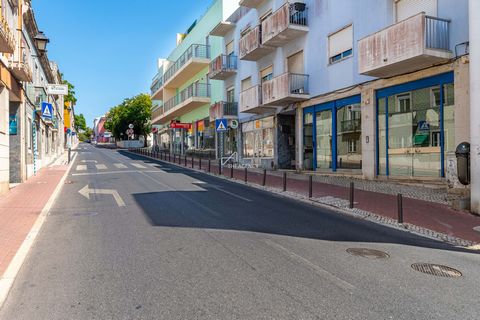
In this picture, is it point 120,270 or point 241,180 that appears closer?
point 120,270

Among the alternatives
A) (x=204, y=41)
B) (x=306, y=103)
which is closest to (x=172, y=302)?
(x=306, y=103)

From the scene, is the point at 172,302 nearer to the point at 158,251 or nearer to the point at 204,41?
the point at 158,251

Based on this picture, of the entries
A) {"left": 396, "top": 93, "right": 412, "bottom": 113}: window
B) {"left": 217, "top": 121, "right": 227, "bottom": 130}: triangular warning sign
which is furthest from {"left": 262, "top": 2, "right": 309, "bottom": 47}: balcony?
{"left": 396, "top": 93, "right": 412, "bottom": 113}: window

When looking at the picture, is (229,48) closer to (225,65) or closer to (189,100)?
(225,65)

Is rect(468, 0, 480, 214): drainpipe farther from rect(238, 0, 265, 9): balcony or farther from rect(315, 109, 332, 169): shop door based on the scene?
rect(238, 0, 265, 9): balcony

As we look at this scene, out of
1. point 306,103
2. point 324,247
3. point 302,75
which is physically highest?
point 302,75

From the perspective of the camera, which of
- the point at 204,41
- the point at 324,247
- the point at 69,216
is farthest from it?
the point at 204,41

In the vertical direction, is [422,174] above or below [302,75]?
below

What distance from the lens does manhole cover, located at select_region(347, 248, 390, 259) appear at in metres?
5.57

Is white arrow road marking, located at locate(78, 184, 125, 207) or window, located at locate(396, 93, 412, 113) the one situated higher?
window, located at locate(396, 93, 412, 113)

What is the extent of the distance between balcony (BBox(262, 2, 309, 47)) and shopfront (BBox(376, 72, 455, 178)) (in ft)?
20.3

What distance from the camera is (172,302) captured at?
149 inches

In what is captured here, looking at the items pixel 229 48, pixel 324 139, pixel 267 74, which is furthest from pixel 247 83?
pixel 324 139

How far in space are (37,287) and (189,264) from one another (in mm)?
1774
